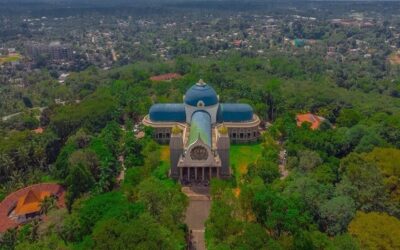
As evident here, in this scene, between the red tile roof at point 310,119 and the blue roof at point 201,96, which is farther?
the red tile roof at point 310,119

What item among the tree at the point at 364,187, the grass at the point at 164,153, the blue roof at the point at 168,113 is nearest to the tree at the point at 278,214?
the tree at the point at 364,187

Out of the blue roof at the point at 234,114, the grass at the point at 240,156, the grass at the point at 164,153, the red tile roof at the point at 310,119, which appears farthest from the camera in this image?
the red tile roof at the point at 310,119

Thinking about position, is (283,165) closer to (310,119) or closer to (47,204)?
(310,119)

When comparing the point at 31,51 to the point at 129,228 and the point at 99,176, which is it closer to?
the point at 99,176

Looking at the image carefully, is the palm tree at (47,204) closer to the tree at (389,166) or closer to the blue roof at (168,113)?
the blue roof at (168,113)

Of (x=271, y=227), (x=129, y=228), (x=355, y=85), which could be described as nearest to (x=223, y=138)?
(x=271, y=227)
